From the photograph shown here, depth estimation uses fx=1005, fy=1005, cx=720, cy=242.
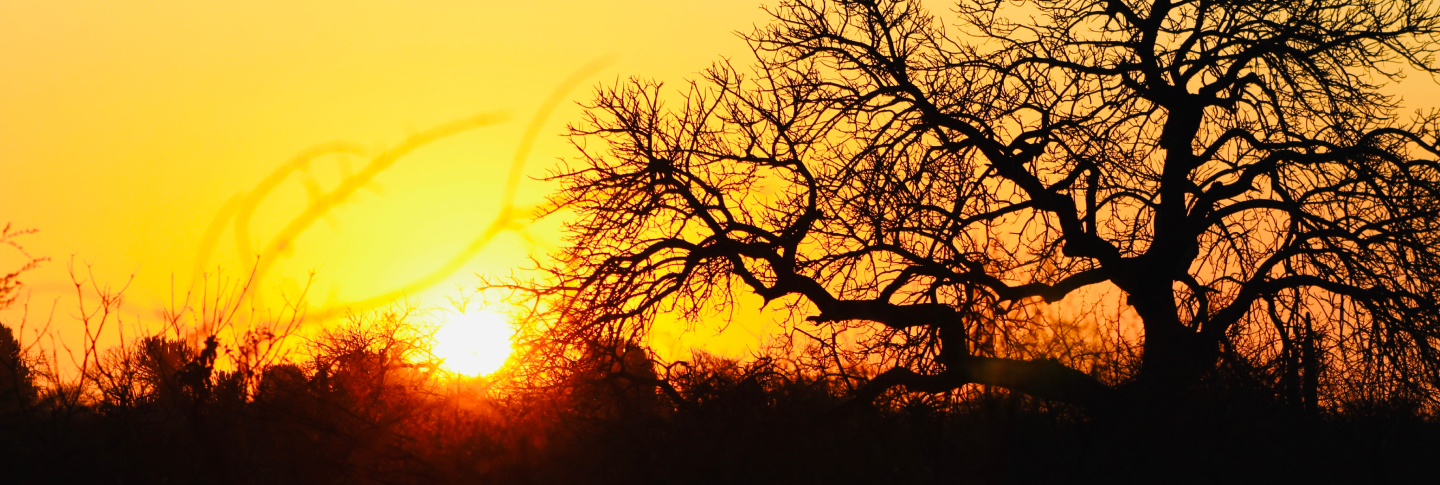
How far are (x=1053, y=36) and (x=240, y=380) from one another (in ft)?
26.5

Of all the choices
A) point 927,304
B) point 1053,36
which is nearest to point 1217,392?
point 927,304

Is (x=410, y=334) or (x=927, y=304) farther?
(x=410, y=334)

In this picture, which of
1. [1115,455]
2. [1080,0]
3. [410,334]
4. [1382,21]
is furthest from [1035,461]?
[410,334]

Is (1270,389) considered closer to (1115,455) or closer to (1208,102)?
(1115,455)

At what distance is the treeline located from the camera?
8039 millimetres

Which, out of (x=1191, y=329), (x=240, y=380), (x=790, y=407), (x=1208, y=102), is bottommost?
(x=240, y=380)

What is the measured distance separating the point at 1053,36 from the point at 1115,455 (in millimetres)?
4331

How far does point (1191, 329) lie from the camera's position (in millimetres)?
9891

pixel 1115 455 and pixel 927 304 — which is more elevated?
pixel 927 304

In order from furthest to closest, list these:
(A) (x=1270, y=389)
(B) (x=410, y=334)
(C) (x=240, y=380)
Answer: (B) (x=410, y=334) → (A) (x=1270, y=389) → (C) (x=240, y=380)

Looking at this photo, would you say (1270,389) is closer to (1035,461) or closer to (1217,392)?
(1217,392)

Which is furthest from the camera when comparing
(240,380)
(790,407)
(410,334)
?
(410,334)

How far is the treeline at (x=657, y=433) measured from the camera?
8039 mm

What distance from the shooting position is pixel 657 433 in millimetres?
10438
